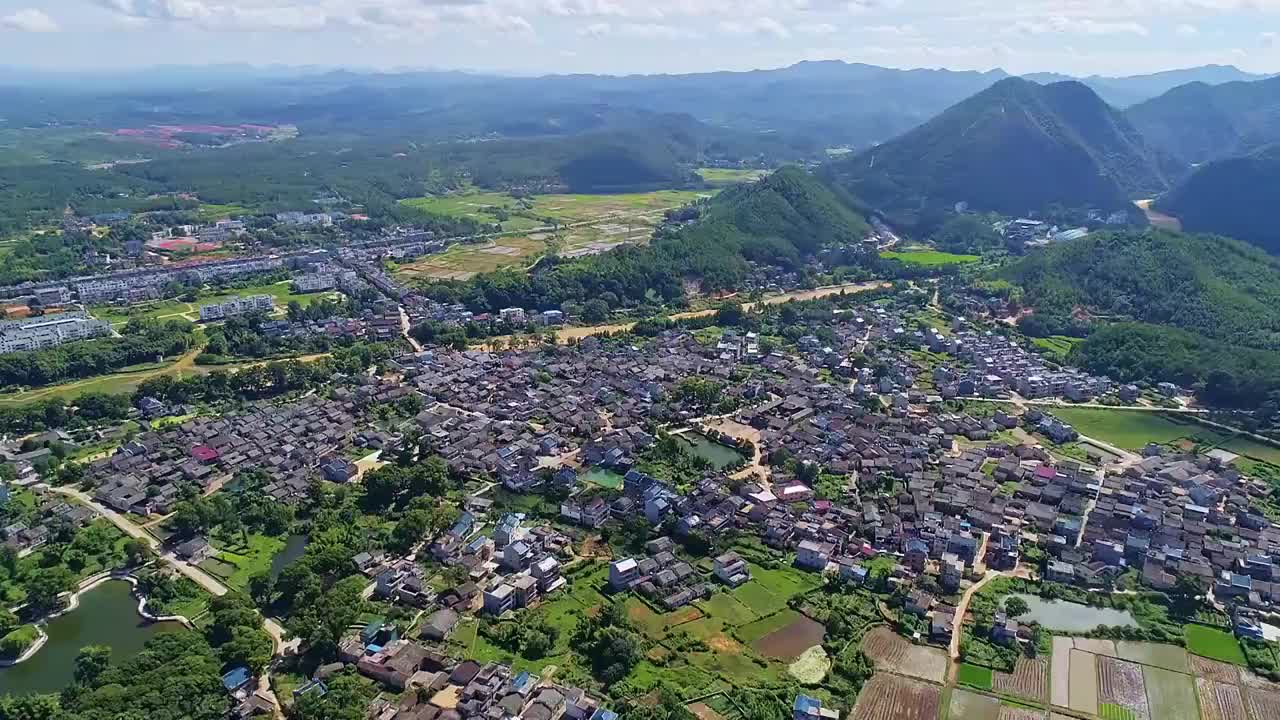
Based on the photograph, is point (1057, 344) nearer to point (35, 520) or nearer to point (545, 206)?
point (35, 520)

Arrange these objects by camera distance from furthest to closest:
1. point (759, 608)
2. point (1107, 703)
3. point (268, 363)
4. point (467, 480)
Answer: point (268, 363) < point (467, 480) < point (759, 608) < point (1107, 703)

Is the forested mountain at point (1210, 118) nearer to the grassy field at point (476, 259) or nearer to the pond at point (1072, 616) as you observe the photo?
the grassy field at point (476, 259)

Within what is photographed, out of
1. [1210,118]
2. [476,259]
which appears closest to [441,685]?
[476,259]

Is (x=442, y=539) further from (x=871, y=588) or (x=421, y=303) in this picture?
(x=421, y=303)

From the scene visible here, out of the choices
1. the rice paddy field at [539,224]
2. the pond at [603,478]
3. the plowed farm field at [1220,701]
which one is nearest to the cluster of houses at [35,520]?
the pond at [603,478]

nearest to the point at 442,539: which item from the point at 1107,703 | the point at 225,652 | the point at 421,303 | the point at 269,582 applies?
the point at 269,582

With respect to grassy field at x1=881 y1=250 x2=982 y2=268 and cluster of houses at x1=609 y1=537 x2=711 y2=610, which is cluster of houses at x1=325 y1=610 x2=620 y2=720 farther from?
grassy field at x1=881 y1=250 x2=982 y2=268
